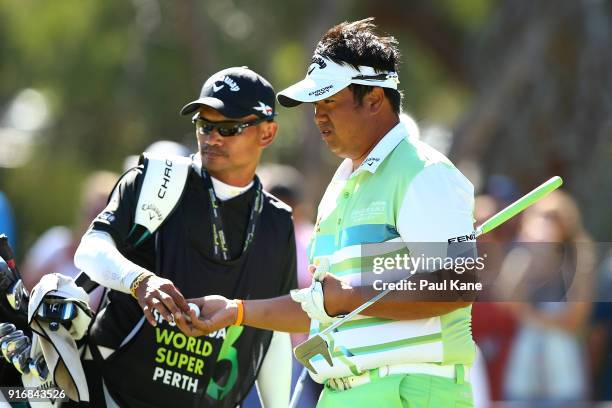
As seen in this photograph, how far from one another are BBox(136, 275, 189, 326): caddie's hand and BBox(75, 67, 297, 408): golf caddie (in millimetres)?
113

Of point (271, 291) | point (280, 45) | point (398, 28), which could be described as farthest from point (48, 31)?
point (271, 291)

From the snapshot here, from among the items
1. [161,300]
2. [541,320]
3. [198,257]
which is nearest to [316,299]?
[161,300]

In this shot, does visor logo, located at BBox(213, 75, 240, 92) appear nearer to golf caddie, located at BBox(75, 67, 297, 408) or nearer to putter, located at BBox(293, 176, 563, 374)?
golf caddie, located at BBox(75, 67, 297, 408)

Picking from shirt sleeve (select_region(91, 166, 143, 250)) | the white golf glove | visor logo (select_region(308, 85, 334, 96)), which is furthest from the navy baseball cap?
the white golf glove

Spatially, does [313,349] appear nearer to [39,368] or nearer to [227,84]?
[39,368]

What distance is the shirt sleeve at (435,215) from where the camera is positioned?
443cm

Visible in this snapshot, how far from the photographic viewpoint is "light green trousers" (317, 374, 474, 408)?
4.55 m

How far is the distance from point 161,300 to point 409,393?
1017 mm

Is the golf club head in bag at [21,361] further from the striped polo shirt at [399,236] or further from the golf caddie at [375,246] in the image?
the striped polo shirt at [399,236]

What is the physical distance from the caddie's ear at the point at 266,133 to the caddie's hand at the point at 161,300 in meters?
1.07

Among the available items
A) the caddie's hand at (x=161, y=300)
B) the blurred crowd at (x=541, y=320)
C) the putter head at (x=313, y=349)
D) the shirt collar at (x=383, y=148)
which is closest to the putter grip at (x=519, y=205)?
the shirt collar at (x=383, y=148)

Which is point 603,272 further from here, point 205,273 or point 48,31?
point 48,31

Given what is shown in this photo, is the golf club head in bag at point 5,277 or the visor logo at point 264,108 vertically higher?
the visor logo at point 264,108

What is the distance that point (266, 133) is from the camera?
18.6ft
